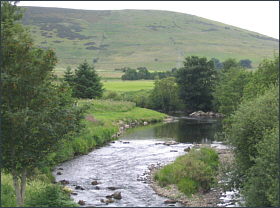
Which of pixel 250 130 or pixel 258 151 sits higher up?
pixel 250 130

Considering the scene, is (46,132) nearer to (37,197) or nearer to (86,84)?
(37,197)

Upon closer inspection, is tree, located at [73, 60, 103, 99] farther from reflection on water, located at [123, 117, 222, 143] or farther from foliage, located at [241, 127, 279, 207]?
foliage, located at [241, 127, 279, 207]

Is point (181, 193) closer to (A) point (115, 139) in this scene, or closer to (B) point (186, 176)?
(B) point (186, 176)

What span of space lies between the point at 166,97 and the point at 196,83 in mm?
10116

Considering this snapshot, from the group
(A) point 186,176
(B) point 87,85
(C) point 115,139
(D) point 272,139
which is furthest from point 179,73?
(D) point 272,139

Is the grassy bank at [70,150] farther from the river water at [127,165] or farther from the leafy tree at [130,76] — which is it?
the leafy tree at [130,76]

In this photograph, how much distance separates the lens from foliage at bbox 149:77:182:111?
8681 centimetres

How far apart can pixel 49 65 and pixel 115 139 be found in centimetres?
2786

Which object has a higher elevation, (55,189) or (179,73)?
(179,73)

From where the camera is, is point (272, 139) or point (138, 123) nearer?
point (272, 139)

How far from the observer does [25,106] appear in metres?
15.5

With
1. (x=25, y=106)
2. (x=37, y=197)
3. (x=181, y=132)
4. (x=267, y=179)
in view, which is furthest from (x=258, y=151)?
(x=181, y=132)

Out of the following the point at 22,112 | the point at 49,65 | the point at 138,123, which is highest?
the point at 49,65

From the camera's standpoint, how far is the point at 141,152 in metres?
34.7
